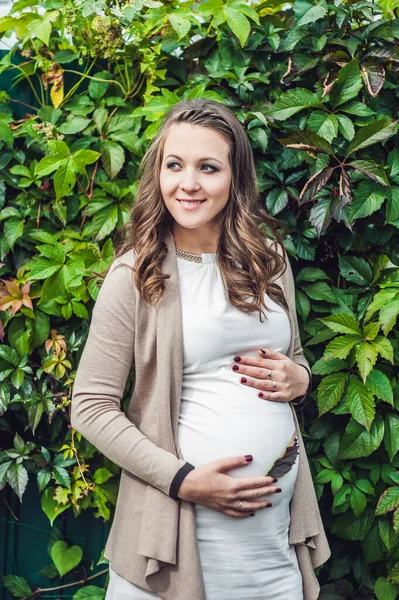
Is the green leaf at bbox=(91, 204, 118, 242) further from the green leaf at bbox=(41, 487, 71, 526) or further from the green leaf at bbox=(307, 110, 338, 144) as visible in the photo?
the green leaf at bbox=(41, 487, 71, 526)

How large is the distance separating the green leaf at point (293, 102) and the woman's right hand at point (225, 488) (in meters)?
0.95

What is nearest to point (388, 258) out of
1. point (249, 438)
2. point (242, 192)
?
point (242, 192)

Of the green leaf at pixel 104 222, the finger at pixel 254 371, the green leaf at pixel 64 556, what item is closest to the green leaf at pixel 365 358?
the finger at pixel 254 371

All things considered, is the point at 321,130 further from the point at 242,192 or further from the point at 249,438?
the point at 249,438

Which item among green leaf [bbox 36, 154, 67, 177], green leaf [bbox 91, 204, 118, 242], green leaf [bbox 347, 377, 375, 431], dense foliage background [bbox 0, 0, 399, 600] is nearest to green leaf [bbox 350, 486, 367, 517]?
dense foliage background [bbox 0, 0, 399, 600]

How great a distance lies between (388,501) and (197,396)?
2.27 feet

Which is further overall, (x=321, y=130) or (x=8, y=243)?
(x=8, y=243)

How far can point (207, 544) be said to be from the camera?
1.46m

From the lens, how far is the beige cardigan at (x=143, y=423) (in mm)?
1424

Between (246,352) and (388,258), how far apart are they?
586mm

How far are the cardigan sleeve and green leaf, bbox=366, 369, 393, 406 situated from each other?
614mm

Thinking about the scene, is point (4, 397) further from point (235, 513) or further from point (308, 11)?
point (308, 11)

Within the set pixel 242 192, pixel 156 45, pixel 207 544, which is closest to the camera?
pixel 207 544

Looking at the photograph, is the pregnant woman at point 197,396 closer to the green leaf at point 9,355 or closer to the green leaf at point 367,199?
the green leaf at point 367,199
